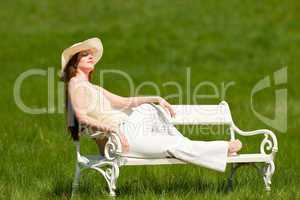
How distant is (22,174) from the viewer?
8273 millimetres

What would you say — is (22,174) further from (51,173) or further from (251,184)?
(251,184)

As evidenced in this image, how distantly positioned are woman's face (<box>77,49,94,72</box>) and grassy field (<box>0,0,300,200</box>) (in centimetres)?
114

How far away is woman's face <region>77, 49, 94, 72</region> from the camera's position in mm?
7305

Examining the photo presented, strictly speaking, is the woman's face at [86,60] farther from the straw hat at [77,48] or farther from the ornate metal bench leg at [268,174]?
the ornate metal bench leg at [268,174]

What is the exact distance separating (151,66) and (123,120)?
1460 centimetres

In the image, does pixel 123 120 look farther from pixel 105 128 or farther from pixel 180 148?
pixel 180 148

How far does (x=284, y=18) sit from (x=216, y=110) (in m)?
19.0

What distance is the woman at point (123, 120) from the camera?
7086 millimetres

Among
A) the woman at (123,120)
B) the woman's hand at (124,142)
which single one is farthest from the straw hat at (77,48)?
the woman's hand at (124,142)

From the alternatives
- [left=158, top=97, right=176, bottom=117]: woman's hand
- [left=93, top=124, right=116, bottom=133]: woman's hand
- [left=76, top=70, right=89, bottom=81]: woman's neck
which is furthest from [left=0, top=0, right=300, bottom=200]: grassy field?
[left=76, top=70, right=89, bottom=81]: woman's neck

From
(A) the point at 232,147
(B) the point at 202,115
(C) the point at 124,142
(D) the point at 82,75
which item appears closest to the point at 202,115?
(B) the point at 202,115

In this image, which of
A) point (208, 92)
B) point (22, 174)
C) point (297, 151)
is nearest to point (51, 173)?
point (22, 174)

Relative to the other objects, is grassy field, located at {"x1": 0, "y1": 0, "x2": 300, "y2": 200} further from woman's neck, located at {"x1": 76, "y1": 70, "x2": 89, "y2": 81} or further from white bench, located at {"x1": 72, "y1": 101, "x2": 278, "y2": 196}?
woman's neck, located at {"x1": 76, "y1": 70, "x2": 89, "y2": 81}

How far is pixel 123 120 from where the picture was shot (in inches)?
291
